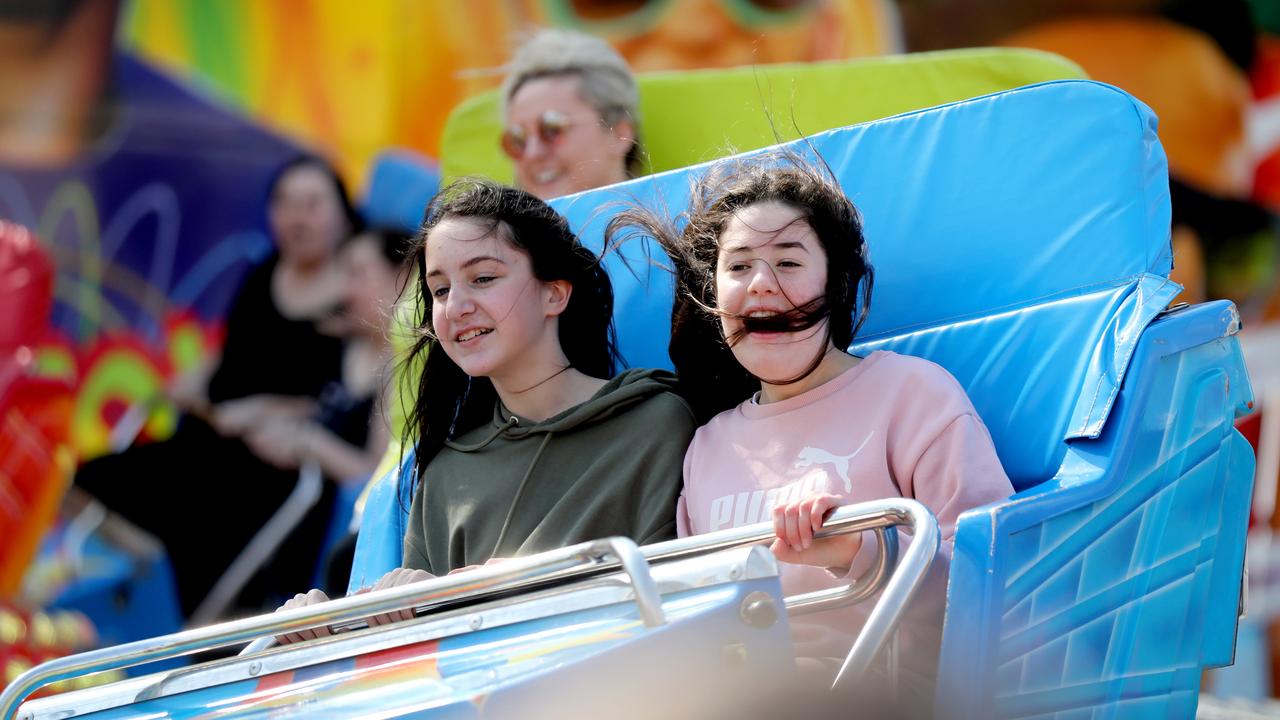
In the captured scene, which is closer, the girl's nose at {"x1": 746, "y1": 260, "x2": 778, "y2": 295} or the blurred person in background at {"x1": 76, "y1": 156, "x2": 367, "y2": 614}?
the girl's nose at {"x1": 746, "y1": 260, "x2": 778, "y2": 295}

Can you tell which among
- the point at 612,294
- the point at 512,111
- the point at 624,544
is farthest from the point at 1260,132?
the point at 624,544

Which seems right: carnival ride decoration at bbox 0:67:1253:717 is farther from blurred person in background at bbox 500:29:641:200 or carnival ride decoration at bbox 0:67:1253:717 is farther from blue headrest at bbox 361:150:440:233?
blue headrest at bbox 361:150:440:233

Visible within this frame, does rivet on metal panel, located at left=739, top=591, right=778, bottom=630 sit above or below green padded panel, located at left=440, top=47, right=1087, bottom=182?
below

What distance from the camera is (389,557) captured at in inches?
92.6

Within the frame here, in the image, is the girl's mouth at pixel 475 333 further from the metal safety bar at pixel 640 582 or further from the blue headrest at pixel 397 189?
the blue headrest at pixel 397 189

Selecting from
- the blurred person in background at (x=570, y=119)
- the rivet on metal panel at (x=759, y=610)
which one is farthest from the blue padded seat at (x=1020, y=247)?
the blurred person in background at (x=570, y=119)

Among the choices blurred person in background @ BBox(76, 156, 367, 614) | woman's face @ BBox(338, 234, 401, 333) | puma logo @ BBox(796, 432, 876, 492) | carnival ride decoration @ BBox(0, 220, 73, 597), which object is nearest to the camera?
puma logo @ BBox(796, 432, 876, 492)

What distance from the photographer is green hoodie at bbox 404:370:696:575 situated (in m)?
2.06

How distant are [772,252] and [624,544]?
0.64 meters

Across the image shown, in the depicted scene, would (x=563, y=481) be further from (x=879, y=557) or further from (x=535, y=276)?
(x=879, y=557)

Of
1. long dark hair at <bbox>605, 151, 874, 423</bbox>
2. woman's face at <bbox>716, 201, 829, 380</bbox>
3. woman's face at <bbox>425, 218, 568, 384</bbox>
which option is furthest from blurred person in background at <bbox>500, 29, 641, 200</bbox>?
woman's face at <bbox>716, 201, 829, 380</bbox>

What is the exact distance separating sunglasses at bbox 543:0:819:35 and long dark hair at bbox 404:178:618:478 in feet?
8.89

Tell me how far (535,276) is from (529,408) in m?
0.20

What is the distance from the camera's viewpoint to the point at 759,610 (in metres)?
1.40
